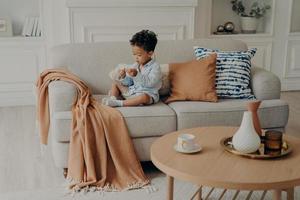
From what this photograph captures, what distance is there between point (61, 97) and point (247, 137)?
4.20ft

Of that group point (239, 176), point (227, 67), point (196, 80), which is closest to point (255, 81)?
point (227, 67)

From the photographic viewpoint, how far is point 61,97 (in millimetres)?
2922

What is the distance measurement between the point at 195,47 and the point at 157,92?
0.55 metres

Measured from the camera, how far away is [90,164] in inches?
110

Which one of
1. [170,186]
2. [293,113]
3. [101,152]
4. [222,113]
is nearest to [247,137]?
[170,186]

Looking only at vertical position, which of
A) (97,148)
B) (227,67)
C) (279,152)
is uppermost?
(227,67)

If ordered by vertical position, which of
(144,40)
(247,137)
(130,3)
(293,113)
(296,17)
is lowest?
(293,113)

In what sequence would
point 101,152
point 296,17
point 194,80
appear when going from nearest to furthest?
point 101,152 < point 194,80 < point 296,17

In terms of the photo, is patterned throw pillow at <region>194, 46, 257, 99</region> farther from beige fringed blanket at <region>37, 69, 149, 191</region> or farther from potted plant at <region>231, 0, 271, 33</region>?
potted plant at <region>231, 0, 271, 33</region>

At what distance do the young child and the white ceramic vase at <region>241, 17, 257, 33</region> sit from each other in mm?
2487

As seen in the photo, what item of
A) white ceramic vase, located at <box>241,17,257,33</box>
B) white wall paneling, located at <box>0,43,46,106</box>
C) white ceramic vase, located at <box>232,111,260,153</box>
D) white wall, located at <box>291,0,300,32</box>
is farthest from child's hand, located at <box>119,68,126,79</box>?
white wall, located at <box>291,0,300,32</box>

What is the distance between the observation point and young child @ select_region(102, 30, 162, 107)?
3016 millimetres

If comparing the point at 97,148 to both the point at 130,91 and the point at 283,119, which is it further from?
the point at 283,119

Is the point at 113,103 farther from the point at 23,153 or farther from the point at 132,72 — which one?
the point at 23,153
